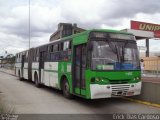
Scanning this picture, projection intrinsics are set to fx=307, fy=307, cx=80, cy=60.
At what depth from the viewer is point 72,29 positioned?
5491 cm

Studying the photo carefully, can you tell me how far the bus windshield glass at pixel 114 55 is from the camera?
458 inches

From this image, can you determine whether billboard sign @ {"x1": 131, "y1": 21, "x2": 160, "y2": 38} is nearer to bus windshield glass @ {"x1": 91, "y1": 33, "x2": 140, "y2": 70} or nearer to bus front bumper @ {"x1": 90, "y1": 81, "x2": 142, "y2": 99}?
bus windshield glass @ {"x1": 91, "y1": 33, "x2": 140, "y2": 70}

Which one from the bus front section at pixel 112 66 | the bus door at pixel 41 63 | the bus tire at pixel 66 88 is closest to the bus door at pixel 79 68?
the bus front section at pixel 112 66

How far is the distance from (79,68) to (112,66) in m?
1.61

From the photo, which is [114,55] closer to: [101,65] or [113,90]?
[101,65]

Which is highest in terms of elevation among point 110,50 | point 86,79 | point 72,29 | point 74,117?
point 72,29

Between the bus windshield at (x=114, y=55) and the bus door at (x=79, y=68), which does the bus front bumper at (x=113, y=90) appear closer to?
the bus windshield at (x=114, y=55)

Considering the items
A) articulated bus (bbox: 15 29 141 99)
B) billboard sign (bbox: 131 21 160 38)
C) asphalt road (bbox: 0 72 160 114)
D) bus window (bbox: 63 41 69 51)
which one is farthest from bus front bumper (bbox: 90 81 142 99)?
billboard sign (bbox: 131 21 160 38)

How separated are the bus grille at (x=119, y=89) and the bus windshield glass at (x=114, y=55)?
2.29ft

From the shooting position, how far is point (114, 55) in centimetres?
1189

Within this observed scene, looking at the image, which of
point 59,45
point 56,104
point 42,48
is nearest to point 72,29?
point 42,48

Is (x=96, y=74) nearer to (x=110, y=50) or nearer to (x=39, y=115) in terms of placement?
(x=110, y=50)

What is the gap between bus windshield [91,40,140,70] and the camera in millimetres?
11641

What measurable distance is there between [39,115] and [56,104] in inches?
101
